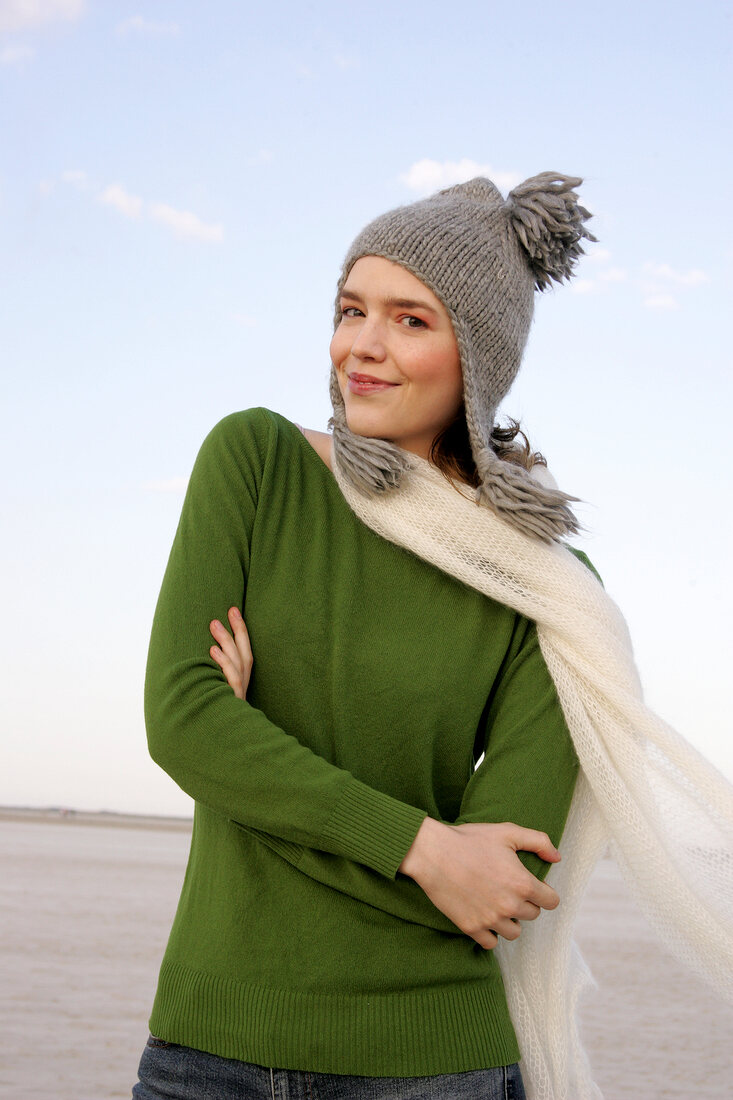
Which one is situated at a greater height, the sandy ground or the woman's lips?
the woman's lips

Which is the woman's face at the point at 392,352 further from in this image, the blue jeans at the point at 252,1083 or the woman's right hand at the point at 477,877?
the blue jeans at the point at 252,1083

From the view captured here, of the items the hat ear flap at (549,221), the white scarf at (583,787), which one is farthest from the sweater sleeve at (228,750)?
the hat ear flap at (549,221)

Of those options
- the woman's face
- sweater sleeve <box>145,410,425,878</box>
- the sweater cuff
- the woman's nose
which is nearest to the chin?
the woman's face

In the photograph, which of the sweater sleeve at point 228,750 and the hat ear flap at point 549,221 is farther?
the hat ear flap at point 549,221

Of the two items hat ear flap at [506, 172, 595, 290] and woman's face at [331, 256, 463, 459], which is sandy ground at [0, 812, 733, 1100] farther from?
hat ear flap at [506, 172, 595, 290]

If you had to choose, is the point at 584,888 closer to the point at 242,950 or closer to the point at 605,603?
the point at 605,603

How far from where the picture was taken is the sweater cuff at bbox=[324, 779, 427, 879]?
1678 millimetres

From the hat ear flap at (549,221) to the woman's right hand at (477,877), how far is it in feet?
3.34

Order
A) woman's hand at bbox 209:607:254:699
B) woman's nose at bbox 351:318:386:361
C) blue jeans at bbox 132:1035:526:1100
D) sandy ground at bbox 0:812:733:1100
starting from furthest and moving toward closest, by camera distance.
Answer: sandy ground at bbox 0:812:733:1100 → woman's nose at bbox 351:318:386:361 → woman's hand at bbox 209:607:254:699 → blue jeans at bbox 132:1035:526:1100

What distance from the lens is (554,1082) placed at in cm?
199

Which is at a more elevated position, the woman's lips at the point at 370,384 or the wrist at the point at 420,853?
the woman's lips at the point at 370,384

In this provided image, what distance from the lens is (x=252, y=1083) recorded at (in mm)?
1676

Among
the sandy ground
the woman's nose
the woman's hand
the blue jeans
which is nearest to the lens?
the blue jeans

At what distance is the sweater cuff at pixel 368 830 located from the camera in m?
1.68
